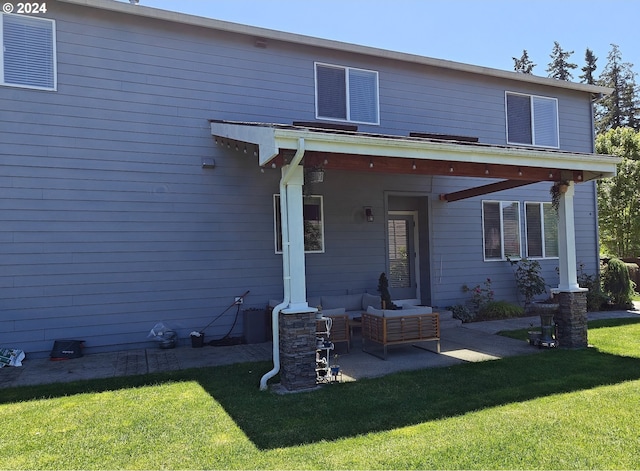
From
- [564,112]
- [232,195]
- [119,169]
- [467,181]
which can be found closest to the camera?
[119,169]

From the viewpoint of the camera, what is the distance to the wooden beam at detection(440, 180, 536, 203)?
27.0 feet

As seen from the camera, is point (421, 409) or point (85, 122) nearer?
point (421, 409)

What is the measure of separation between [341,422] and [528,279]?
25.7 ft

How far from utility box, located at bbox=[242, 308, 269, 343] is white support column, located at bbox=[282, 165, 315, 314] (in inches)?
104

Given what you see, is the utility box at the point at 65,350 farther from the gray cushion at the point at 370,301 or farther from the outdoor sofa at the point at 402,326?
the gray cushion at the point at 370,301

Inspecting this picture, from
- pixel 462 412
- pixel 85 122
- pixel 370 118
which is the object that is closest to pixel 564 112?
pixel 370 118

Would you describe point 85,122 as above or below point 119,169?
above

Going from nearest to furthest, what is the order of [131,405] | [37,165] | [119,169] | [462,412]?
[462,412] → [131,405] → [37,165] → [119,169]

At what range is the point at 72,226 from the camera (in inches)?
270

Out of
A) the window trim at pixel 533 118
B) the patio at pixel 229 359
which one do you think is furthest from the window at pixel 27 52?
the window trim at pixel 533 118

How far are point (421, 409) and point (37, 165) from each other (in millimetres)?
6305

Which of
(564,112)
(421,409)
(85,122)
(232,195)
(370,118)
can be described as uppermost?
(564,112)

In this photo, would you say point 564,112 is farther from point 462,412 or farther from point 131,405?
point 131,405

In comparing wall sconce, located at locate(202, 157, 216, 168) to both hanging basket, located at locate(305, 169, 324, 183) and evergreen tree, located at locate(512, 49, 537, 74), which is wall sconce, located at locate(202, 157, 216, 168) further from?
evergreen tree, located at locate(512, 49, 537, 74)
